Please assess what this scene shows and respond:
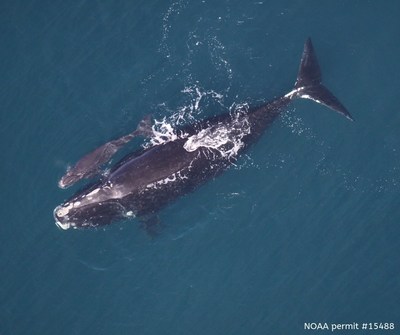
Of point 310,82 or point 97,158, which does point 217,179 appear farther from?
point 310,82

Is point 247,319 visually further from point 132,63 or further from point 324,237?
point 132,63

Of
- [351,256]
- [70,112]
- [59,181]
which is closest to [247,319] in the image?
[351,256]

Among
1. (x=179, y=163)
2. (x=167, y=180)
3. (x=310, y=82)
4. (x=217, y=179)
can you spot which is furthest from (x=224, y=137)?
(x=310, y=82)

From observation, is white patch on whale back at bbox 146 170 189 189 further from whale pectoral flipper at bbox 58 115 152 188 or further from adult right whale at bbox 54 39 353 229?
whale pectoral flipper at bbox 58 115 152 188

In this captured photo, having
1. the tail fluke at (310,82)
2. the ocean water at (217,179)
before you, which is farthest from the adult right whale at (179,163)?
the ocean water at (217,179)

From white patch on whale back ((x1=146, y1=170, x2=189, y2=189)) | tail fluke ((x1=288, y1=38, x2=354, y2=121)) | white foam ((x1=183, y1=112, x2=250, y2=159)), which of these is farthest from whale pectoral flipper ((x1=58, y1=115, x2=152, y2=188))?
tail fluke ((x1=288, y1=38, x2=354, y2=121))

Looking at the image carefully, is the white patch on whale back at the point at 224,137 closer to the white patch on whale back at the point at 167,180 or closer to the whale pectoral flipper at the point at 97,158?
the white patch on whale back at the point at 167,180
